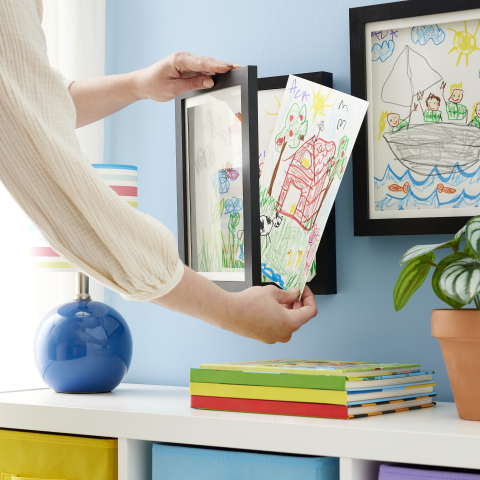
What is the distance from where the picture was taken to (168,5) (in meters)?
1.60

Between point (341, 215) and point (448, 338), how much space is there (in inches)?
17.5

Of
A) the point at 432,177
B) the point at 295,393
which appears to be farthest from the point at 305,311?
the point at 432,177

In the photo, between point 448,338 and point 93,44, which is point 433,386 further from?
point 93,44

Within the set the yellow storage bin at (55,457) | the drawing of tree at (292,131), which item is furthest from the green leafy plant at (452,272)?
the yellow storage bin at (55,457)

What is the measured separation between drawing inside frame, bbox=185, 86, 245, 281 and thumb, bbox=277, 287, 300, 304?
0.12m

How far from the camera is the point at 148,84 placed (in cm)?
128

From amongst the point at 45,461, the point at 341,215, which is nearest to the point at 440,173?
the point at 341,215

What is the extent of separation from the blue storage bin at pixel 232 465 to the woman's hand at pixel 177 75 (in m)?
0.66

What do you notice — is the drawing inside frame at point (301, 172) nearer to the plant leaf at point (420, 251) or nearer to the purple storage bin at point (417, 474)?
the plant leaf at point (420, 251)

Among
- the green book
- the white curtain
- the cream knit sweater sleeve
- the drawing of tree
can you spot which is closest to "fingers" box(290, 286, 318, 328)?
the green book

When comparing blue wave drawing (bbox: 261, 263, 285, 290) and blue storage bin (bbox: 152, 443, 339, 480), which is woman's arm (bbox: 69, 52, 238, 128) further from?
blue storage bin (bbox: 152, 443, 339, 480)

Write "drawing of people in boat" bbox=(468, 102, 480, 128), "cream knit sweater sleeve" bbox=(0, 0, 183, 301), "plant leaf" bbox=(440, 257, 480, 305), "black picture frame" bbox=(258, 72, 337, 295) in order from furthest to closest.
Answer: "black picture frame" bbox=(258, 72, 337, 295) → "drawing of people in boat" bbox=(468, 102, 480, 128) → "plant leaf" bbox=(440, 257, 480, 305) → "cream knit sweater sleeve" bbox=(0, 0, 183, 301)

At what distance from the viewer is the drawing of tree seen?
121 cm

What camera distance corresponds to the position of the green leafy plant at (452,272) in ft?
2.83
